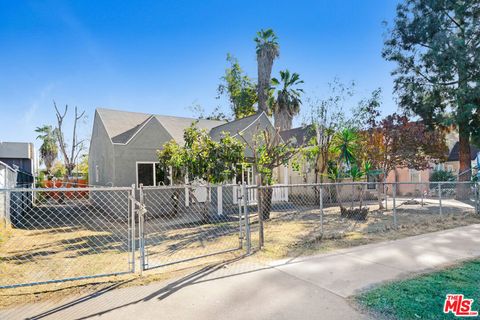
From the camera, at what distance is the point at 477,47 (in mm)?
17172

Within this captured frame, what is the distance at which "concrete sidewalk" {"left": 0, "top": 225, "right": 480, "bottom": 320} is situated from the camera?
3.57m

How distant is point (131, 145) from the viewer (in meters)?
13.4

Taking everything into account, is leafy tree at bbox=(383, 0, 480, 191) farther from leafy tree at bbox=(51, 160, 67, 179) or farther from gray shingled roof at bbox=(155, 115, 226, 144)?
leafy tree at bbox=(51, 160, 67, 179)

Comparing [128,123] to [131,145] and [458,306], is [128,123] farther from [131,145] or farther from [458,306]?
[458,306]

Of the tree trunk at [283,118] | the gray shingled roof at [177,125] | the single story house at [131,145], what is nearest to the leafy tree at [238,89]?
the tree trunk at [283,118]

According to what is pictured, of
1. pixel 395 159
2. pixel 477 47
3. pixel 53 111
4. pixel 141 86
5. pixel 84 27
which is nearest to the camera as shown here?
pixel 84 27

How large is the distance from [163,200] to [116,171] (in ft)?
8.34

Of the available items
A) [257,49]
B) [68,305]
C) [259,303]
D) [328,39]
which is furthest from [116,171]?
[257,49]

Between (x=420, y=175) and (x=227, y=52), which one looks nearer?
(x=420, y=175)

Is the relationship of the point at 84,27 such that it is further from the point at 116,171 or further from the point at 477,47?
the point at 477,47

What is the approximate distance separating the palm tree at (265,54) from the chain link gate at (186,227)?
56.0 ft

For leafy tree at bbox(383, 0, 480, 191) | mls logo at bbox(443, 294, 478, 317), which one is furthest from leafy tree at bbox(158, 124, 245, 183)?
leafy tree at bbox(383, 0, 480, 191)

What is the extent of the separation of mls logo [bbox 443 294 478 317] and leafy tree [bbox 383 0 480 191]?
17070mm

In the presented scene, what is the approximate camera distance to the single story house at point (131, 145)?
43.3 feet
